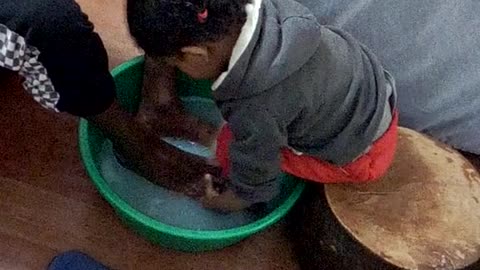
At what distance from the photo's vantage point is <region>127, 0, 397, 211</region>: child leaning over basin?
0.98m

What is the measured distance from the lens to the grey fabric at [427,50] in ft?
4.30

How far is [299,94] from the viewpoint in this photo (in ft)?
3.60

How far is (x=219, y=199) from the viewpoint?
4.29ft

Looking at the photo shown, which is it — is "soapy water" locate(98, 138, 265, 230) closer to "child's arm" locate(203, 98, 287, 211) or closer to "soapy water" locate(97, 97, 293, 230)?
"soapy water" locate(97, 97, 293, 230)

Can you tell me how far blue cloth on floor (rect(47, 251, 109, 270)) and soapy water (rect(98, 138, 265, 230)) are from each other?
0.13 meters

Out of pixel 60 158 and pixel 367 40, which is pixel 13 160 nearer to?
pixel 60 158

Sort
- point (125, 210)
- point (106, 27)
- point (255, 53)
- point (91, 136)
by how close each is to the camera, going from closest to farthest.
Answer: point (255, 53)
point (125, 210)
point (91, 136)
point (106, 27)

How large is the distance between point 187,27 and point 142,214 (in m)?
0.37

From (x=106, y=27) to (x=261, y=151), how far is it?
2.06 feet

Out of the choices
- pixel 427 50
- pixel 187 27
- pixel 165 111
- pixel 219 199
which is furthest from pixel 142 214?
pixel 427 50

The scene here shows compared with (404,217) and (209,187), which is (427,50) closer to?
(404,217)

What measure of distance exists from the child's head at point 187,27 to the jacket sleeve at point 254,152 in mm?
91

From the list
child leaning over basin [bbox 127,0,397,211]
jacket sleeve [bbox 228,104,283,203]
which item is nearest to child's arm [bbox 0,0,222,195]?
child leaning over basin [bbox 127,0,397,211]

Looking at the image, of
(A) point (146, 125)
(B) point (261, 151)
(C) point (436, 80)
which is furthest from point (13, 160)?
(C) point (436, 80)
